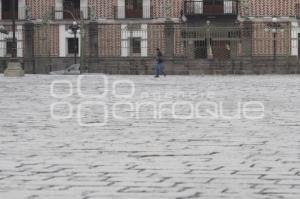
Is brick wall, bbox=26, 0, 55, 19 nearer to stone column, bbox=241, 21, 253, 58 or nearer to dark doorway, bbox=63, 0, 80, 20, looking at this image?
dark doorway, bbox=63, 0, 80, 20

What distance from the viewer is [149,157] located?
768cm

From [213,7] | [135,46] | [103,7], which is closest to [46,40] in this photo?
[103,7]

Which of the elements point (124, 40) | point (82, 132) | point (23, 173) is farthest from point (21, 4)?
point (23, 173)

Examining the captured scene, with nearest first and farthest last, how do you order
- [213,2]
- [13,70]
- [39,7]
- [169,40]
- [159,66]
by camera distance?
1. [13,70]
2. [159,66]
3. [169,40]
4. [213,2]
5. [39,7]

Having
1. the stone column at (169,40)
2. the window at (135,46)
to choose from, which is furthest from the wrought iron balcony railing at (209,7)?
the window at (135,46)

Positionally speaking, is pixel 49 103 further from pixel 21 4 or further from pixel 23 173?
pixel 21 4

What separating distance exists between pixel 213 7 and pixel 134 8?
17.0 ft

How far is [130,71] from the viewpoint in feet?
136

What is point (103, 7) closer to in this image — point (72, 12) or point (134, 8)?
point (134, 8)

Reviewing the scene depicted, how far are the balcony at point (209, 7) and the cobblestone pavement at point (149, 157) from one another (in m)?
34.6

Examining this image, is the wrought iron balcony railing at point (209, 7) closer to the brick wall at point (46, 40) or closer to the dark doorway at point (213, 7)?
the dark doorway at point (213, 7)

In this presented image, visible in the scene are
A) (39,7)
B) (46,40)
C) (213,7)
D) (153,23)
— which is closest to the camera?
(153,23)

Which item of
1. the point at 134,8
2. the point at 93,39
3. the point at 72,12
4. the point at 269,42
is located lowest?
the point at 269,42

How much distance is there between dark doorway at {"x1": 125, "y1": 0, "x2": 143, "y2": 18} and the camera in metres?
48.1
